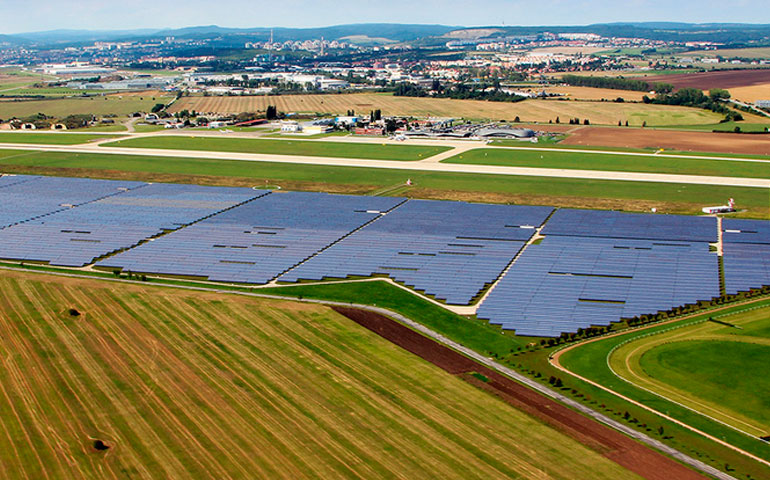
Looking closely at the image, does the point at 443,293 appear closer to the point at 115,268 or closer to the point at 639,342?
the point at 639,342

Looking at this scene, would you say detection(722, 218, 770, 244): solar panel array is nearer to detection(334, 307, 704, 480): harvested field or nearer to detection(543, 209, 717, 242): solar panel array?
detection(543, 209, 717, 242): solar panel array

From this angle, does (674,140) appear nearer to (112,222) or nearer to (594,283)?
(594,283)

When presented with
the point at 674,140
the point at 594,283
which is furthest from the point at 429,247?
the point at 674,140

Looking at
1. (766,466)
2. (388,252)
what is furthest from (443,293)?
(766,466)

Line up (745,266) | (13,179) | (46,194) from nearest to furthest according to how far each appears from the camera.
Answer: (745,266)
(46,194)
(13,179)

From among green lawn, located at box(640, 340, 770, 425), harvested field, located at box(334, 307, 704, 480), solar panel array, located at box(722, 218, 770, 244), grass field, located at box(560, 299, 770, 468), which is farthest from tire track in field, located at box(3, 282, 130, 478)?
solar panel array, located at box(722, 218, 770, 244)
